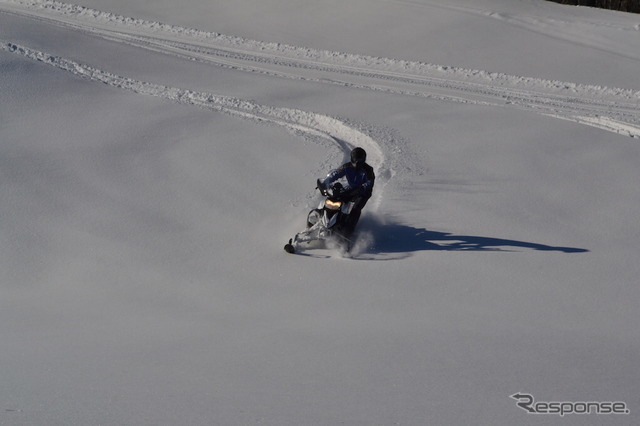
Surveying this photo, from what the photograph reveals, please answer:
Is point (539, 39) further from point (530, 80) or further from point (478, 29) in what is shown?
point (530, 80)

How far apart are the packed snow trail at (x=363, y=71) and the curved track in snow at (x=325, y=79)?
0.02 metres

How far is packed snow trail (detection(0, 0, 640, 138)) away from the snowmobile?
681 centimetres

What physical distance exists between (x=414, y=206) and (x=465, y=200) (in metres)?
0.73

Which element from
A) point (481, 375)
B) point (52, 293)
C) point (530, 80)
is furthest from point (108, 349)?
point (530, 80)

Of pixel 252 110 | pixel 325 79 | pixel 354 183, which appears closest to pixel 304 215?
pixel 354 183

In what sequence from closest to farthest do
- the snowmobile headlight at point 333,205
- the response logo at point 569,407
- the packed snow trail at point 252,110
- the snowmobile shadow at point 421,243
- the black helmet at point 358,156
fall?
1. the response logo at point 569,407
2. the snowmobile shadow at point 421,243
3. the snowmobile headlight at point 333,205
4. the black helmet at point 358,156
5. the packed snow trail at point 252,110

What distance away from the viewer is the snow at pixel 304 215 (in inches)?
216

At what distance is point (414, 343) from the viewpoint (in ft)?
20.9

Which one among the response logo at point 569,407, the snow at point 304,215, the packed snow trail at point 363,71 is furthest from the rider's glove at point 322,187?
the packed snow trail at point 363,71

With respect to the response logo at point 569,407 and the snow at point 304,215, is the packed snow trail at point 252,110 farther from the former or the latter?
the response logo at point 569,407

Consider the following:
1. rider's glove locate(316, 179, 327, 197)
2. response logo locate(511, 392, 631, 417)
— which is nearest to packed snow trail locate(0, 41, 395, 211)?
rider's glove locate(316, 179, 327, 197)

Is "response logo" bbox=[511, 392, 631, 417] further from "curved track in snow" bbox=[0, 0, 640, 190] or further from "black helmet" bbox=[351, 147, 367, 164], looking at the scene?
"curved track in snow" bbox=[0, 0, 640, 190]

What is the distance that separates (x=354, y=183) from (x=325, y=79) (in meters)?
7.41

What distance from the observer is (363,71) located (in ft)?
56.9
